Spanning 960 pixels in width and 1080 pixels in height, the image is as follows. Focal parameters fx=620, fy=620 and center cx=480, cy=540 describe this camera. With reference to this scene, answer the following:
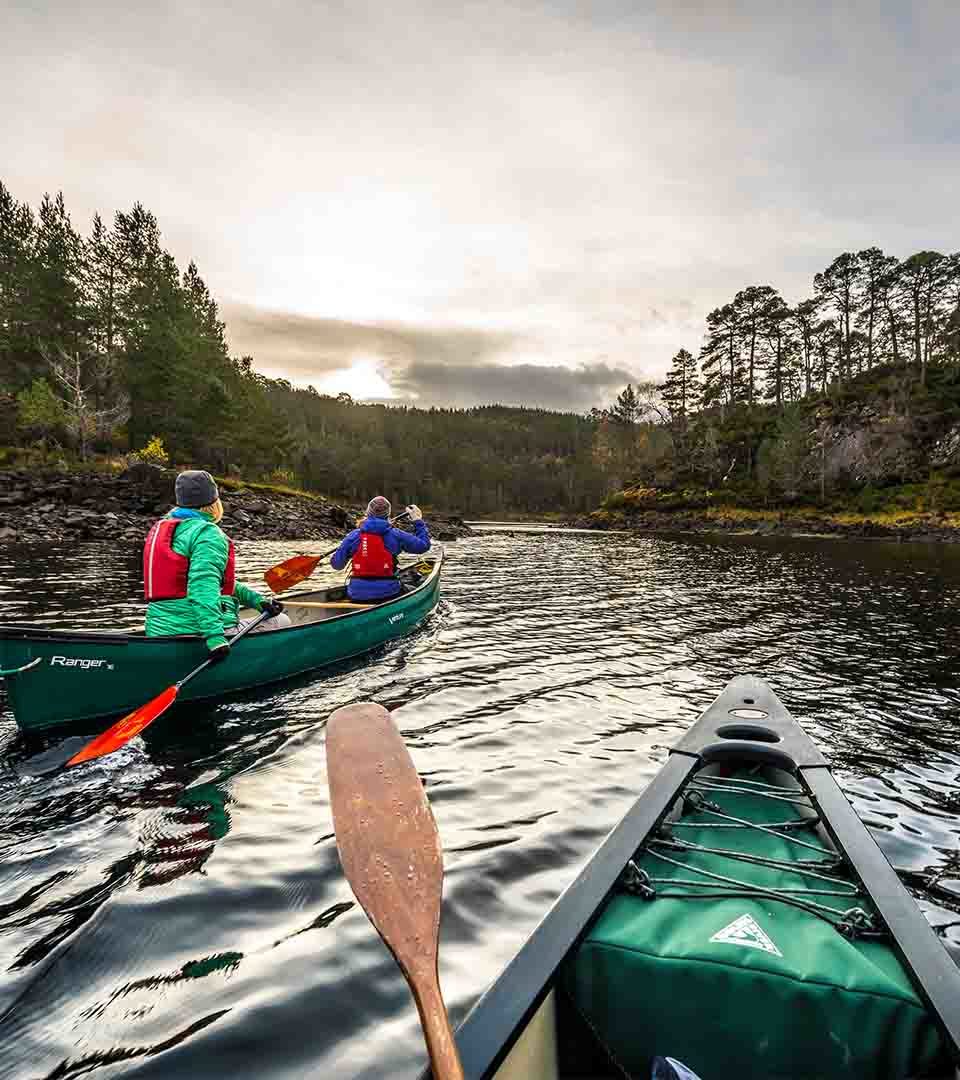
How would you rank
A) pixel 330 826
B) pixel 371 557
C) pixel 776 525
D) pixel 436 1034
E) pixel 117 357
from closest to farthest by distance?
pixel 436 1034 < pixel 330 826 < pixel 371 557 < pixel 117 357 < pixel 776 525

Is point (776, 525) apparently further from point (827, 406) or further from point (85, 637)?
point (85, 637)

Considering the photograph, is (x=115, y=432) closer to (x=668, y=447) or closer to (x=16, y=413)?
(x=16, y=413)

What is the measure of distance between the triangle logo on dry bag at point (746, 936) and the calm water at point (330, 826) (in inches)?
55.3

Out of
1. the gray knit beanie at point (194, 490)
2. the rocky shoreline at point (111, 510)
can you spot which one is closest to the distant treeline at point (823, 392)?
the rocky shoreline at point (111, 510)

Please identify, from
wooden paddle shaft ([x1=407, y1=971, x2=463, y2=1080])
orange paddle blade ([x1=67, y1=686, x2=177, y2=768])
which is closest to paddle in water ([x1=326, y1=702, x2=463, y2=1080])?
wooden paddle shaft ([x1=407, y1=971, x2=463, y2=1080])

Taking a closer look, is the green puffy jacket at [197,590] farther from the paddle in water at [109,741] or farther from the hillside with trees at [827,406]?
the hillside with trees at [827,406]

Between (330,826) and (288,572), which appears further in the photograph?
(288,572)

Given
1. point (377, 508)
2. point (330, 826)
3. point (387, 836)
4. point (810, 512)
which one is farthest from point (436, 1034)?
point (810, 512)

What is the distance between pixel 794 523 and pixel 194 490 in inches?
2114

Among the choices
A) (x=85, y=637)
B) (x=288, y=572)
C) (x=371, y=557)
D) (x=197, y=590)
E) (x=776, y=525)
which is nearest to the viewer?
(x=85, y=637)

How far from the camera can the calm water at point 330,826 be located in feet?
9.05

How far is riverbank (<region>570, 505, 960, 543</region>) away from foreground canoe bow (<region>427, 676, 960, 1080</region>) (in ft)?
151

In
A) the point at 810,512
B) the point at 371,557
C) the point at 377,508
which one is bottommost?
the point at 371,557

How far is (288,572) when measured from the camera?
10.3 meters
